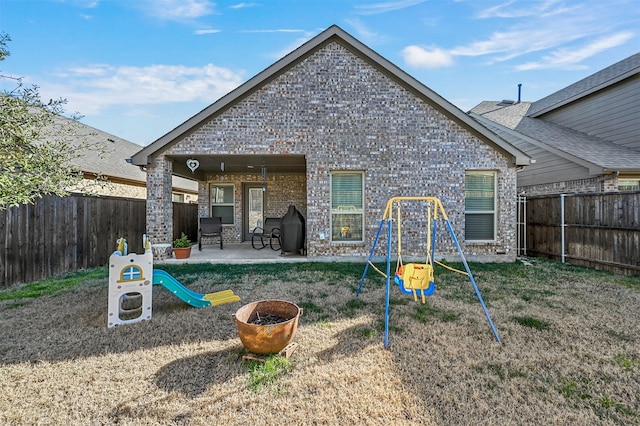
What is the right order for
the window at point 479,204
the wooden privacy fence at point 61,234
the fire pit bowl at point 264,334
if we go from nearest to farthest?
the fire pit bowl at point 264,334 < the wooden privacy fence at point 61,234 < the window at point 479,204

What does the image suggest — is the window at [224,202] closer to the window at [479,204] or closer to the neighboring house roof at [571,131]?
the window at [479,204]

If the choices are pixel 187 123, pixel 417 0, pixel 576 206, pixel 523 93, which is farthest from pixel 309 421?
pixel 523 93

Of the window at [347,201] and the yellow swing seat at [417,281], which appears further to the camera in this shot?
the window at [347,201]

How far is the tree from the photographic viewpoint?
3258 mm

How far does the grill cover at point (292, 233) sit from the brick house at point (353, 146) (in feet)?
2.84

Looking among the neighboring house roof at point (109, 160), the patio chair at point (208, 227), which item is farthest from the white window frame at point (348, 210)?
the neighboring house roof at point (109, 160)

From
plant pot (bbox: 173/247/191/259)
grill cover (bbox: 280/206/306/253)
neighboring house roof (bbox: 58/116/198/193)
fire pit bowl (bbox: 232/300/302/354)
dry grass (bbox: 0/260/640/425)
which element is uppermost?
neighboring house roof (bbox: 58/116/198/193)

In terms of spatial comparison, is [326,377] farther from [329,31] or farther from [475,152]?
[329,31]

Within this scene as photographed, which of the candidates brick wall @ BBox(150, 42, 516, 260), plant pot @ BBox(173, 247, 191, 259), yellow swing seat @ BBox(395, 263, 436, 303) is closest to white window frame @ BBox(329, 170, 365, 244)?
brick wall @ BBox(150, 42, 516, 260)

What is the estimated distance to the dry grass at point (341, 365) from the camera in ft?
7.62

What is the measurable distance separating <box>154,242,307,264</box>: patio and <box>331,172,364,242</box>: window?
4.86 feet

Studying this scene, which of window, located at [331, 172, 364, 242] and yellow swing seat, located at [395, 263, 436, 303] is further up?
window, located at [331, 172, 364, 242]

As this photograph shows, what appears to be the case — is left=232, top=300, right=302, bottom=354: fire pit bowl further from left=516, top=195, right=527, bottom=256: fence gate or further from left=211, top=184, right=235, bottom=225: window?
left=516, top=195, right=527, bottom=256: fence gate

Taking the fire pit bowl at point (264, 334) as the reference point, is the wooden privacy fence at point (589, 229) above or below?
above
